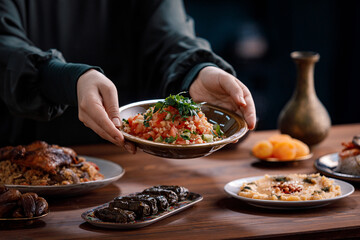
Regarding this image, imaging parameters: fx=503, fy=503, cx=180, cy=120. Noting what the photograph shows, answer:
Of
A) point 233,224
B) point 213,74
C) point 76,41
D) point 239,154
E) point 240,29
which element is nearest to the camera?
point 233,224

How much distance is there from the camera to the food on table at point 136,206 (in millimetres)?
1482

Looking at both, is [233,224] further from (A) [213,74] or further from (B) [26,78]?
(B) [26,78]

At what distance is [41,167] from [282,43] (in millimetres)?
3789

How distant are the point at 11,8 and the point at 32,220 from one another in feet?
4.10

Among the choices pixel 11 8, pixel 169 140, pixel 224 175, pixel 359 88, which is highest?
pixel 11 8

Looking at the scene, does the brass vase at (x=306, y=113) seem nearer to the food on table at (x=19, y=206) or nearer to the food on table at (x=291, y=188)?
the food on table at (x=291, y=188)

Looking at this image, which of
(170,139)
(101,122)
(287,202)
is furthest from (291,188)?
(101,122)

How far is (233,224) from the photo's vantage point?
1519 mm

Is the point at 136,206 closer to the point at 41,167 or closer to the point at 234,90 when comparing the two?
the point at 41,167

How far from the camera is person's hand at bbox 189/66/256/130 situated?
5.89 feet

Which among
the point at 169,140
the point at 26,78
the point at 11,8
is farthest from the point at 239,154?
the point at 11,8

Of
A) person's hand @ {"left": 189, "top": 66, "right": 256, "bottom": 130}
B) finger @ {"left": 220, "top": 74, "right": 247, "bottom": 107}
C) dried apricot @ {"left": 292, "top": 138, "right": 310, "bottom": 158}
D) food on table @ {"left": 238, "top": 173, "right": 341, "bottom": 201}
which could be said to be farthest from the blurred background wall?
food on table @ {"left": 238, "top": 173, "right": 341, "bottom": 201}

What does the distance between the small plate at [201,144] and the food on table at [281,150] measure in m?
0.42

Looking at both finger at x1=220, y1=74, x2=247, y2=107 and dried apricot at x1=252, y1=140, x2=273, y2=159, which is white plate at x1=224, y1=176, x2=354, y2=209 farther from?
dried apricot at x1=252, y1=140, x2=273, y2=159
